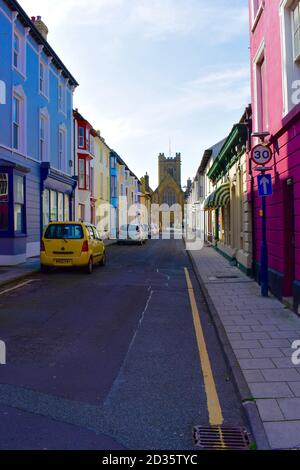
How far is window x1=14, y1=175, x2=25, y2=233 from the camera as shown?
17408 mm

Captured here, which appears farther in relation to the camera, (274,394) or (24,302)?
(24,302)

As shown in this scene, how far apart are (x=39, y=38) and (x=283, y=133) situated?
1579 centimetres

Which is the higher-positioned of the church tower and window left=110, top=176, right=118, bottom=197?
the church tower

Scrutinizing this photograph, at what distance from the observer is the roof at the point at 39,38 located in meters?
17.4

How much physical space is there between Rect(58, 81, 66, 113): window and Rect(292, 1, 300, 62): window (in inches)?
710

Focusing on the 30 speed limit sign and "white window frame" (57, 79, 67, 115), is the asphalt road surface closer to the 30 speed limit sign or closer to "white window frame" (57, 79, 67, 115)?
the 30 speed limit sign

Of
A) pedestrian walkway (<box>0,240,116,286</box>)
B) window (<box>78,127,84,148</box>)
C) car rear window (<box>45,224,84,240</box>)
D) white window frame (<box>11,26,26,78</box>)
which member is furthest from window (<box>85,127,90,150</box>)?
car rear window (<box>45,224,84,240</box>)

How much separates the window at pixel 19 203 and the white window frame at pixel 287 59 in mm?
11920

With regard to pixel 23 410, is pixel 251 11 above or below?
above

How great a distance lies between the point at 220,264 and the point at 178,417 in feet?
44.8

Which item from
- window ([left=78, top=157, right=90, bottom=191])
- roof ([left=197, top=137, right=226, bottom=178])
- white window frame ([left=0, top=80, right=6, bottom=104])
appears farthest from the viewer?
window ([left=78, top=157, right=90, bottom=191])

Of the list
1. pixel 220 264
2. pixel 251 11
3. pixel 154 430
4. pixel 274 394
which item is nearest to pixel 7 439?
pixel 154 430
